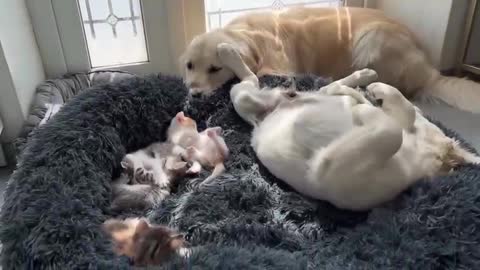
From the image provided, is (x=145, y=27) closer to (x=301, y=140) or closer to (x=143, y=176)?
(x=143, y=176)

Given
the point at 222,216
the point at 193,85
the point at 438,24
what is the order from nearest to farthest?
the point at 222,216, the point at 193,85, the point at 438,24

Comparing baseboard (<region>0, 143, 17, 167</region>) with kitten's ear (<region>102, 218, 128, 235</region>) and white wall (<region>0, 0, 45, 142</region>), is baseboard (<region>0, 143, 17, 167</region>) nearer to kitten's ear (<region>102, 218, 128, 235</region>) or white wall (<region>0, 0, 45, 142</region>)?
white wall (<region>0, 0, 45, 142</region>)

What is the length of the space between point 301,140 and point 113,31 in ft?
3.52

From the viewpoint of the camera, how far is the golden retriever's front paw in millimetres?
1422

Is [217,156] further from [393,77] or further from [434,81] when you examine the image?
[434,81]

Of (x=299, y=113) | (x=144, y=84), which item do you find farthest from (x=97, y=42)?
(x=299, y=113)

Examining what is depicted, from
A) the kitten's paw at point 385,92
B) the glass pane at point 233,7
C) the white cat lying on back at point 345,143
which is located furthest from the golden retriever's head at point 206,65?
the kitten's paw at point 385,92

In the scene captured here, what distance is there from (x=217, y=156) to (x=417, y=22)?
117 centimetres

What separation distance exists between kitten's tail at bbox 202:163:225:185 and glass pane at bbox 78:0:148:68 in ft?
2.84

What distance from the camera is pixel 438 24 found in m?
1.74

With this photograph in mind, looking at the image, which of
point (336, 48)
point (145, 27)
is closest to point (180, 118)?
point (145, 27)

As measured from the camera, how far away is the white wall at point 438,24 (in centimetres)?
168

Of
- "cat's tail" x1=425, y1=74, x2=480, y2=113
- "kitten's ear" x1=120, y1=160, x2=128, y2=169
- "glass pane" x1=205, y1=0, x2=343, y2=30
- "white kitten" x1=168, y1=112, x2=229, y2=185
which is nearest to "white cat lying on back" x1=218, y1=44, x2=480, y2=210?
"white kitten" x1=168, y1=112, x2=229, y2=185

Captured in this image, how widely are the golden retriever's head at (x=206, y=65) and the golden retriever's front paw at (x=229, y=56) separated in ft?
0.07
